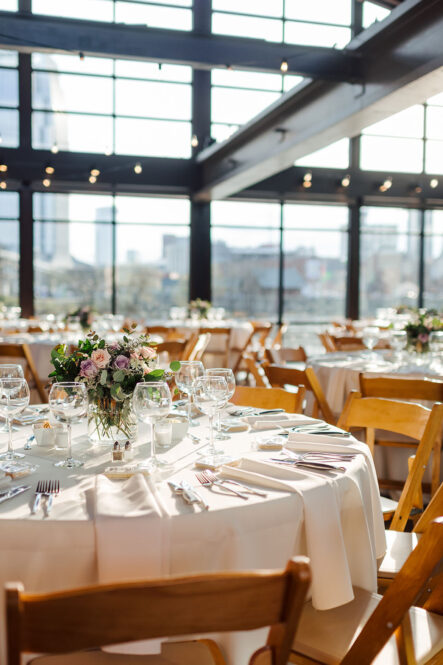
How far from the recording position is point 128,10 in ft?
37.8

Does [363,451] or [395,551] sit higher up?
[363,451]

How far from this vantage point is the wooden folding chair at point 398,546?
1.93 meters

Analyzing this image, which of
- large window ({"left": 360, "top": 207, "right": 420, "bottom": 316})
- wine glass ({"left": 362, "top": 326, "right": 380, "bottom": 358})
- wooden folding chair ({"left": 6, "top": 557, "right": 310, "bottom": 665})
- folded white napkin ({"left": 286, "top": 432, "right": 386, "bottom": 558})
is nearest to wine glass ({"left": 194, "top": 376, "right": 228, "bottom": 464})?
folded white napkin ({"left": 286, "top": 432, "right": 386, "bottom": 558})

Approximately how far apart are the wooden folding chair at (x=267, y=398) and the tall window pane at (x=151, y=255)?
975cm

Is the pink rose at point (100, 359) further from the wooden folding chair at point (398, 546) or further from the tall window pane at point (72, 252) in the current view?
the tall window pane at point (72, 252)

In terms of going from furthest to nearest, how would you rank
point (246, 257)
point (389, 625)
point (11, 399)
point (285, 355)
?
point (246, 257) → point (285, 355) → point (11, 399) → point (389, 625)

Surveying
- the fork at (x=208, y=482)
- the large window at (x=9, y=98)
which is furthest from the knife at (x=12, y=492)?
the large window at (x=9, y=98)

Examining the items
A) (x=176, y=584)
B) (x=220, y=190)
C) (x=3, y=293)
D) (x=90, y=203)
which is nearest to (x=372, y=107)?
(x=220, y=190)

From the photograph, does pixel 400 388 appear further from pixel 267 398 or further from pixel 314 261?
pixel 314 261

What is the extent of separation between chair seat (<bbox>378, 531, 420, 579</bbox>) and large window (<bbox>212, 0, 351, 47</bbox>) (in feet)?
36.1

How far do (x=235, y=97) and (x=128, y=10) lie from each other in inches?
102

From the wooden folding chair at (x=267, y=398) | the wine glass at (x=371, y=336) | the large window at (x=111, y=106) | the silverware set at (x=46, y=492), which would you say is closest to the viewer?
the silverware set at (x=46, y=492)

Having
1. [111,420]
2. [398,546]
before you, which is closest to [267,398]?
[398,546]

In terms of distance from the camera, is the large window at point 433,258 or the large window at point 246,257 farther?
the large window at point 433,258
